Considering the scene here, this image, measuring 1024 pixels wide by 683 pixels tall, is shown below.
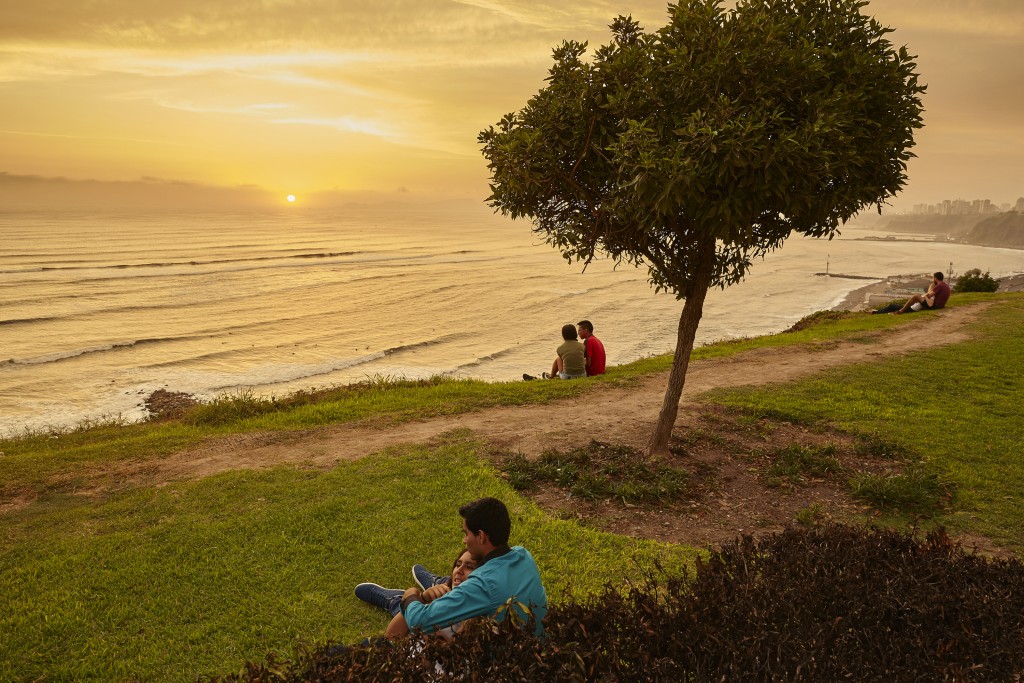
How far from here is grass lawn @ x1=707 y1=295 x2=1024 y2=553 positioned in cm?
820

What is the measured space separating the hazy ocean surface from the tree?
1541 centimetres

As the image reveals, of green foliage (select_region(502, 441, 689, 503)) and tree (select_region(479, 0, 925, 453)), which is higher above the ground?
tree (select_region(479, 0, 925, 453))

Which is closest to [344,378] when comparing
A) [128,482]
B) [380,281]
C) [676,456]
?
[128,482]

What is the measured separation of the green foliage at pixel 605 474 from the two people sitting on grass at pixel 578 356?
5443 millimetres

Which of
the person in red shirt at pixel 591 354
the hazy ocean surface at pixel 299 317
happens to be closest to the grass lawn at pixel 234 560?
the person in red shirt at pixel 591 354

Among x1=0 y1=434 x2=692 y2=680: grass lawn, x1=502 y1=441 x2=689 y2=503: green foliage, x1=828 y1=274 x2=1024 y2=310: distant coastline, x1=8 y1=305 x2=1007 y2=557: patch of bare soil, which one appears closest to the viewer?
x1=0 y1=434 x2=692 y2=680: grass lawn

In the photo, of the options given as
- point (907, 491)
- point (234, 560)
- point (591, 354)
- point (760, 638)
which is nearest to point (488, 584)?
point (760, 638)

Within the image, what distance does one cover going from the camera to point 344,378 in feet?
78.0

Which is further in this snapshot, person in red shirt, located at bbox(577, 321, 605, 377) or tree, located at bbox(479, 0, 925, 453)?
person in red shirt, located at bbox(577, 321, 605, 377)

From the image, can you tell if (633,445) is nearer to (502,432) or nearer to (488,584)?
(502,432)

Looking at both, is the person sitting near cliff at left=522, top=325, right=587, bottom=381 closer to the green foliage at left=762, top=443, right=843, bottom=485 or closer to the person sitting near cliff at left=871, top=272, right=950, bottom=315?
the green foliage at left=762, top=443, right=843, bottom=485

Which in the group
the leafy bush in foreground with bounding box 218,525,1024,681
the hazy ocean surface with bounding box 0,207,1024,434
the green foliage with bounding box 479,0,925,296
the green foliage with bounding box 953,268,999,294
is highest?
the green foliage with bounding box 479,0,925,296

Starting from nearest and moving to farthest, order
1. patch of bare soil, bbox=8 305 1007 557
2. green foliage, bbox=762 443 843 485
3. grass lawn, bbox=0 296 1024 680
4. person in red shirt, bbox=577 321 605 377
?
1. grass lawn, bbox=0 296 1024 680
2. patch of bare soil, bbox=8 305 1007 557
3. green foliage, bbox=762 443 843 485
4. person in red shirt, bbox=577 321 605 377

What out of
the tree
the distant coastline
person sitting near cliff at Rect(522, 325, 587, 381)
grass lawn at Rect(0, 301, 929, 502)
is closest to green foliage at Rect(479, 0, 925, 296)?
the tree
